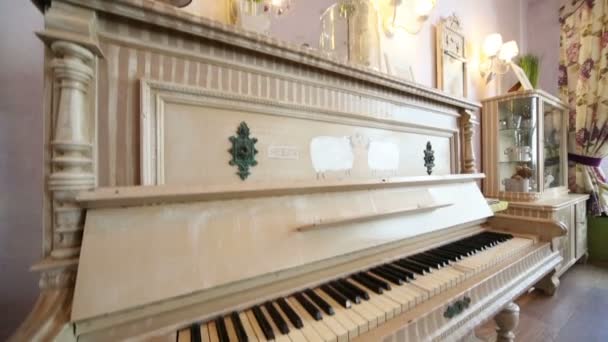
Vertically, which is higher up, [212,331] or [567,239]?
[212,331]

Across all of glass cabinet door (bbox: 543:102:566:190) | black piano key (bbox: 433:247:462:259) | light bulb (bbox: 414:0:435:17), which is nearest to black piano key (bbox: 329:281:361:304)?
black piano key (bbox: 433:247:462:259)

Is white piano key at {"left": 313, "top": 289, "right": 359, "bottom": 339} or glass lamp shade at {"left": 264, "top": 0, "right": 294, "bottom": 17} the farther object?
glass lamp shade at {"left": 264, "top": 0, "right": 294, "bottom": 17}

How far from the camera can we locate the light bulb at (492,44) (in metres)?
2.27

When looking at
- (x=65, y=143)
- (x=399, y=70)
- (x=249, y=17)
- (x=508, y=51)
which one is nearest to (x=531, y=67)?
(x=508, y=51)

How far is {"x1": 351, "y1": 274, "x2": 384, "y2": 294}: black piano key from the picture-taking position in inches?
29.3

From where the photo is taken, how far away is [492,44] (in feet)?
7.45

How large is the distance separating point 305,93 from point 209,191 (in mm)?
549

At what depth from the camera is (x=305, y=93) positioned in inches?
36.9

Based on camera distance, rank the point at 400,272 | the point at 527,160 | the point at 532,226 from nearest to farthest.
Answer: the point at 400,272 → the point at 532,226 → the point at 527,160

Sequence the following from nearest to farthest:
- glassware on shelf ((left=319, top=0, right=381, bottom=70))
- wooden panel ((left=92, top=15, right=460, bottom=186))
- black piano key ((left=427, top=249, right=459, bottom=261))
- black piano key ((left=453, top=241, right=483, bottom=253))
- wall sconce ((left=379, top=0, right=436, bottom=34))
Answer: wooden panel ((left=92, top=15, right=460, bottom=186)) < black piano key ((left=427, top=249, right=459, bottom=261)) < black piano key ((left=453, top=241, right=483, bottom=253)) < glassware on shelf ((left=319, top=0, right=381, bottom=70)) < wall sconce ((left=379, top=0, right=436, bottom=34))

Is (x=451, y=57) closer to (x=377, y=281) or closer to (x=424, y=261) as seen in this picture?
(x=424, y=261)

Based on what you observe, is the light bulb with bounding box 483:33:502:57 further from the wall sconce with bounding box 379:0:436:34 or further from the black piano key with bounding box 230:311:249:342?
the black piano key with bounding box 230:311:249:342

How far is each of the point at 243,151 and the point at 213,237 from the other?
304 millimetres

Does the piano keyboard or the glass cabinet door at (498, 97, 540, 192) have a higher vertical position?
the glass cabinet door at (498, 97, 540, 192)
